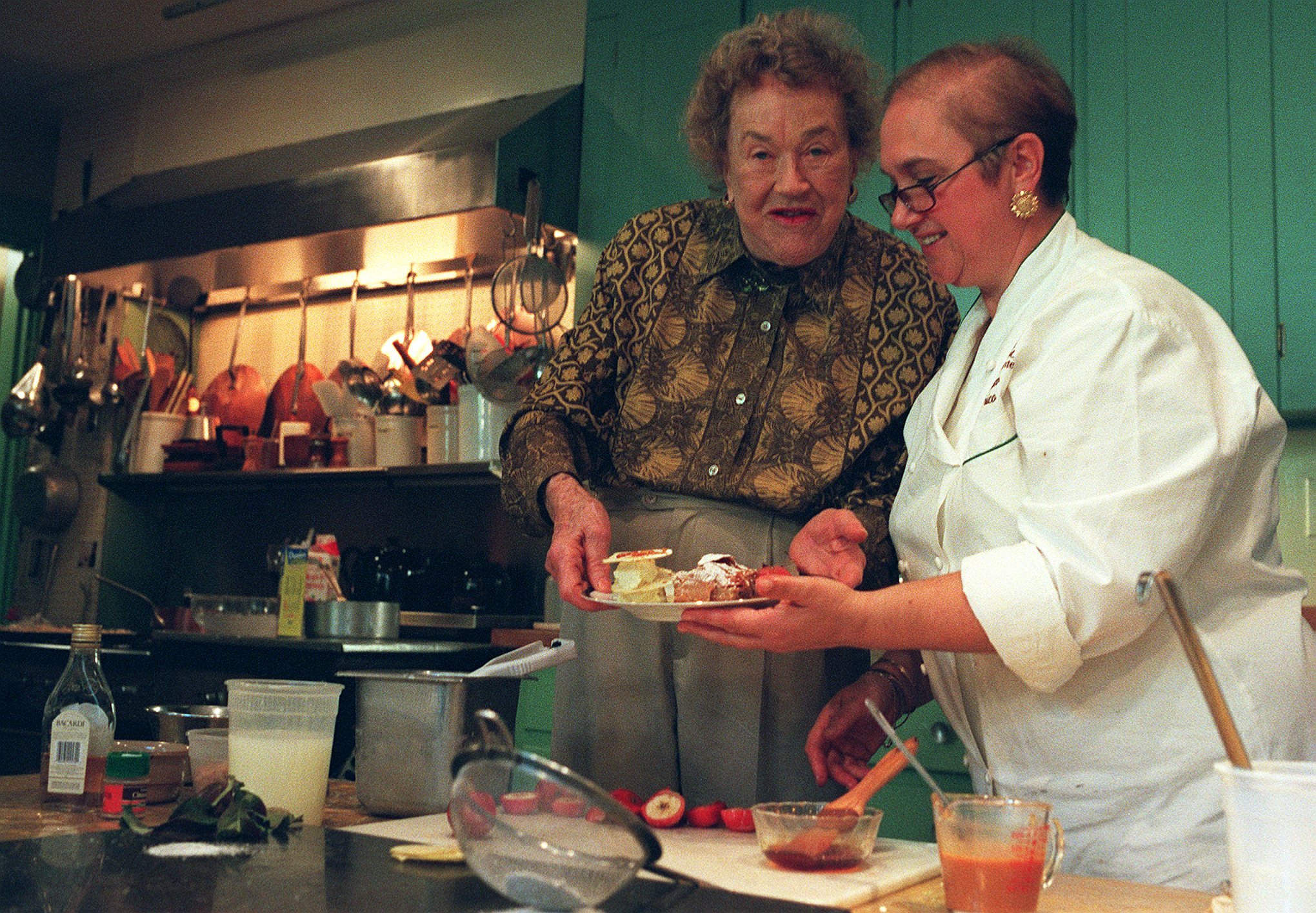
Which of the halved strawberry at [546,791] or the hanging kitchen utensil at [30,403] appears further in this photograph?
the hanging kitchen utensil at [30,403]

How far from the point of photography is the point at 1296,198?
2.61 metres

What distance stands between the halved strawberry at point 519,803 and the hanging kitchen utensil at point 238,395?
147 inches

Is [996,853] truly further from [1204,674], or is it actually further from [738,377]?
[738,377]

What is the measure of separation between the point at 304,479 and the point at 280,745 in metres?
2.93

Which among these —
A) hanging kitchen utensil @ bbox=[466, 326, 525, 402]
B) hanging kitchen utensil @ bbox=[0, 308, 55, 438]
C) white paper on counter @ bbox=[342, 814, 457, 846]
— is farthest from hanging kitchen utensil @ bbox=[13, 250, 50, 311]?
white paper on counter @ bbox=[342, 814, 457, 846]

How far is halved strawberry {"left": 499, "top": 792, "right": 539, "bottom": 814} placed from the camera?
0.82 metres

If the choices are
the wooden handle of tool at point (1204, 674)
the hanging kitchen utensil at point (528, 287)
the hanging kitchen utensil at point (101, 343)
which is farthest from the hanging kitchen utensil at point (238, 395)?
the wooden handle of tool at point (1204, 674)

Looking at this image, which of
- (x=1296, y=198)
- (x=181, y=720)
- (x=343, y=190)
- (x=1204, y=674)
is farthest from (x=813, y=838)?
(x=343, y=190)

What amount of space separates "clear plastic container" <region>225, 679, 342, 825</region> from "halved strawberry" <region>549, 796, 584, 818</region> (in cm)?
49

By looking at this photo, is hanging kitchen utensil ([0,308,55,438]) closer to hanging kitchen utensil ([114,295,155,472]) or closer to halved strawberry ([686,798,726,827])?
hanging kitchen utensil ([114,295,155,472])

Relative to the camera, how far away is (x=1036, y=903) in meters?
0.88

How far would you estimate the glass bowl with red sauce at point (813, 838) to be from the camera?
3.34 feet

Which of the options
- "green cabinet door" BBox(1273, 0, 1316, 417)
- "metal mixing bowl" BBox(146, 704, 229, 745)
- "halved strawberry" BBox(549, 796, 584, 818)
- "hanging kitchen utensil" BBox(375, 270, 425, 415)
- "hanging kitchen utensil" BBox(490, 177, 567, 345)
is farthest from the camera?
"hanging kitchen utensil" BBox(375, 270, 425, 415)

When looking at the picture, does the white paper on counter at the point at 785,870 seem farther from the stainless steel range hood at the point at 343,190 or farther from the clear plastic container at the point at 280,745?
the stainless steel range hood at the point at 343,190
